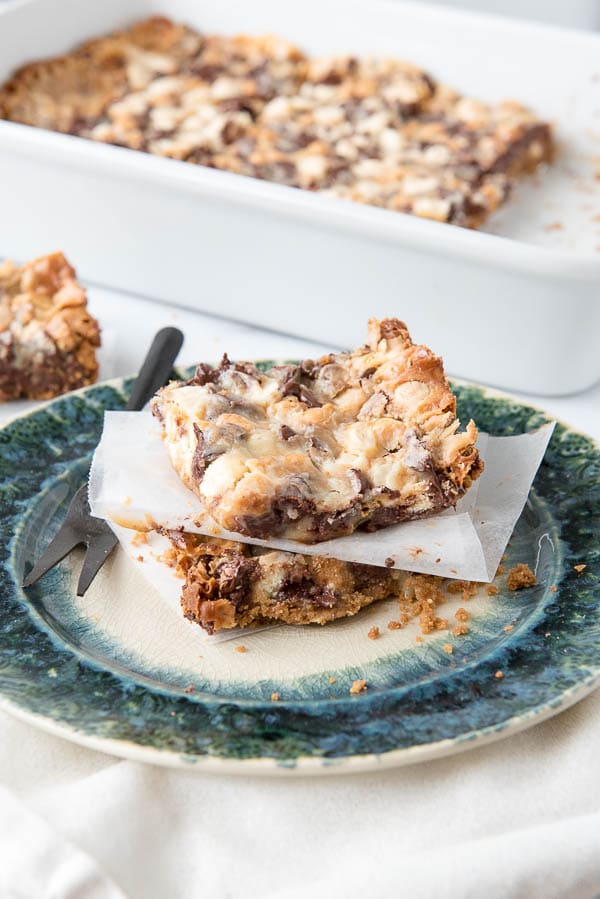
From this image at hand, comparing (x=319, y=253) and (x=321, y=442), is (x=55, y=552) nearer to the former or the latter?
(x=321, y=442)

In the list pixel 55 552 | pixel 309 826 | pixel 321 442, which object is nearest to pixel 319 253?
pixel 321 442

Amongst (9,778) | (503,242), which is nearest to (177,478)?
(9,778)

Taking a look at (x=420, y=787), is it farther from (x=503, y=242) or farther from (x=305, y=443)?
(x=503, y=242)

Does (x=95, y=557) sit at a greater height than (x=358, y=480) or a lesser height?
lesser

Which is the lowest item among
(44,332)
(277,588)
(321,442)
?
(44,332)

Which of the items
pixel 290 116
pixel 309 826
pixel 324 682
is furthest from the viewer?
pixel 290 116

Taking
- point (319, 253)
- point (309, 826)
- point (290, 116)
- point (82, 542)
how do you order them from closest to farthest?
point (309, 826) < point (82, 542) < point (319, 253) < point (290, 116)
